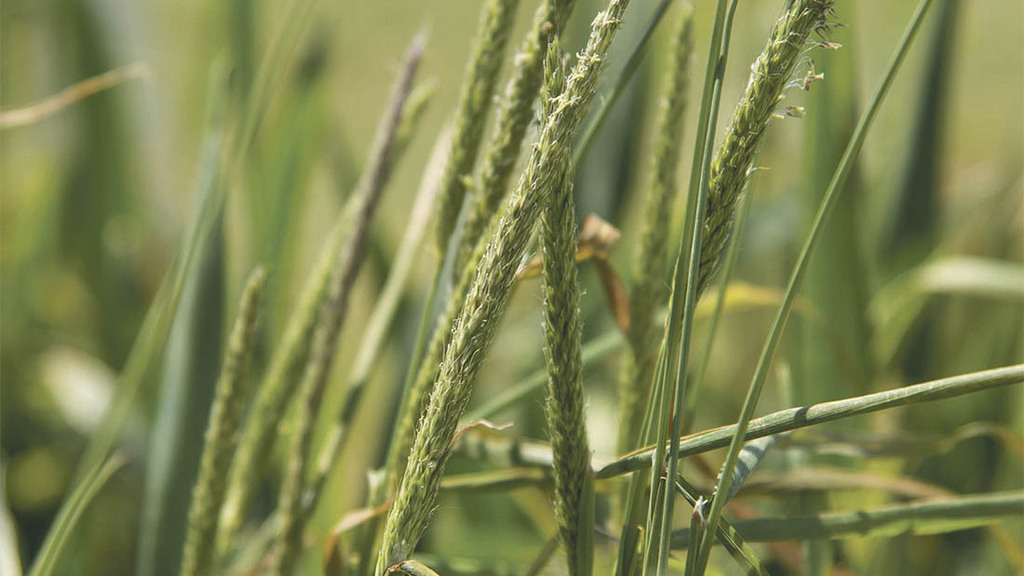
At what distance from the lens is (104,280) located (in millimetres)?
655

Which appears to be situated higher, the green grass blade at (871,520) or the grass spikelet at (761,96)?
the grass spikelet at (761,96)

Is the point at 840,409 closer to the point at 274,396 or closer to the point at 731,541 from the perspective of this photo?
the point at 731,541

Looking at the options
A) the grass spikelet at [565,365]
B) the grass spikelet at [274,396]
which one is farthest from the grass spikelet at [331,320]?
the grass spikelet at [565,365]

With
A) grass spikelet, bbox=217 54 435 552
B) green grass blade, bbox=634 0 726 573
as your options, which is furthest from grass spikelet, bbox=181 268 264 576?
green grass blade, bbox=634 0 726 573

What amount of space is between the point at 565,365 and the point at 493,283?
0.09ft

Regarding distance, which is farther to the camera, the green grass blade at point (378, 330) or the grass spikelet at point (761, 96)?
the green grass blade at point (378, 330)

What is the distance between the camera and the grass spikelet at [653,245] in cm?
23

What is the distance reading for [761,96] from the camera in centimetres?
15

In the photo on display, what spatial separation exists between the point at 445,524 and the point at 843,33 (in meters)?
0.42

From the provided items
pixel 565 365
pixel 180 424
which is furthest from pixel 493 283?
pixel 180 424

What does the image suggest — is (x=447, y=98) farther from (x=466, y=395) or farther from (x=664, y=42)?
(x=466, y=395)

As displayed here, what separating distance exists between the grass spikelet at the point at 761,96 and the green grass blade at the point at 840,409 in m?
0.04

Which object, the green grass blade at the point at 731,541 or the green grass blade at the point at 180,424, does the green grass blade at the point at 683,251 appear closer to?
the green grass blade at the point at 731,541

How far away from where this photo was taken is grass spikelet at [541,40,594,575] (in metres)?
0.16
